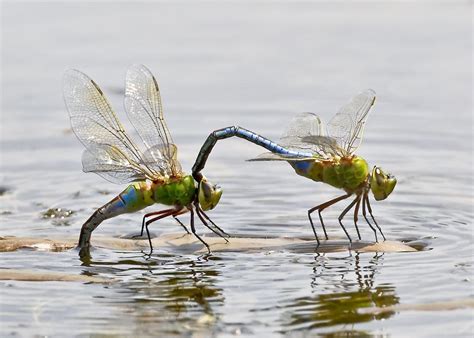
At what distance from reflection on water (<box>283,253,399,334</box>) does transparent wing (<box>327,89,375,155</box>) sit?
2.59 feet

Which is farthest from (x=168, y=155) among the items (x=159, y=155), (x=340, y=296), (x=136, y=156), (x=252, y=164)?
(x=252, y=164)

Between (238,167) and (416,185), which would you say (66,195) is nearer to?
(238,167)

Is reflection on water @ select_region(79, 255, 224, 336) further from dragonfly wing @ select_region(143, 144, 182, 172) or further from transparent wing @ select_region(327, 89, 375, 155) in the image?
transparent wing @ select_region(327, 89, 375, 155)

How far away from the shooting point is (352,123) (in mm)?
7168

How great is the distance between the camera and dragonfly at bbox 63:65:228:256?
6938 millimetres

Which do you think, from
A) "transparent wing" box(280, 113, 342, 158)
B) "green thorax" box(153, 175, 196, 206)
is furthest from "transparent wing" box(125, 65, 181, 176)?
"transparent wing" box(280, 113, 342, 158)

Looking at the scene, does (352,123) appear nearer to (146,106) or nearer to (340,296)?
(146,106)

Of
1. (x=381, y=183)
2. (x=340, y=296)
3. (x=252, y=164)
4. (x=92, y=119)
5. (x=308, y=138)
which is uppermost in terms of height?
(x=92, y=119)

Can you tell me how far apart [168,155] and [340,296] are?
1.65 metres

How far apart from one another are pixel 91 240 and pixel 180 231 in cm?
64

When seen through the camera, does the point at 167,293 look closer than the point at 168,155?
Yes

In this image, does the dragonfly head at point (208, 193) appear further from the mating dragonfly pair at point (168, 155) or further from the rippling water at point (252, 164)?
the rippling water at point (252, 164)

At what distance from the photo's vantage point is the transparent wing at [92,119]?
7.13m

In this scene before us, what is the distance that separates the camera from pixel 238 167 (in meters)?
9.05
